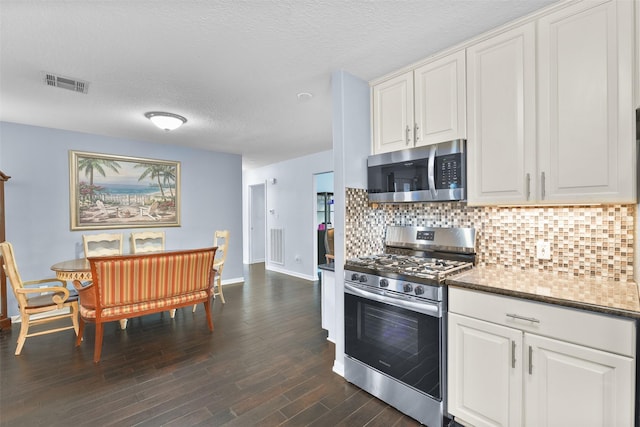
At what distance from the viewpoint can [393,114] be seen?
7.66 feet

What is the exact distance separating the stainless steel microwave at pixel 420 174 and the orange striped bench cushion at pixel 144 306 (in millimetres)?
2213

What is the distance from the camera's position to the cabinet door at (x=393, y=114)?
88.4 inches

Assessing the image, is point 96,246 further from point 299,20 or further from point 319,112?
point 299,20

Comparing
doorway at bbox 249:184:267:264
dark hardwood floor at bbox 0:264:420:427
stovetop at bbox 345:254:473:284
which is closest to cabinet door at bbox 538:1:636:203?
stovetop at bbox 345:254:473:284

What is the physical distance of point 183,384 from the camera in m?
2.24

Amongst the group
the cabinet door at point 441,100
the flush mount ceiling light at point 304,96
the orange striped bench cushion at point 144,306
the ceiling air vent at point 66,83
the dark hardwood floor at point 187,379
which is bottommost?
the dark hardwood floor at point 187,379

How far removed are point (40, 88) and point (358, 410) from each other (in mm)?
3763

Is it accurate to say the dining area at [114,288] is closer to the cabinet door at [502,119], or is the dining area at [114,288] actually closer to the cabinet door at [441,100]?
the cabinet door at [441,100]

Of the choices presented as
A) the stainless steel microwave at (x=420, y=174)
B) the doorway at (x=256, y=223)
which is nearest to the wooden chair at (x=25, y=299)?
the stainless steel microwave at (x=420, y=174)

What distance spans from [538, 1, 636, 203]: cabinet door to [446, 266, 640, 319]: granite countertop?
46 centimetres

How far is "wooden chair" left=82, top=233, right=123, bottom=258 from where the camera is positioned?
12.9 ft

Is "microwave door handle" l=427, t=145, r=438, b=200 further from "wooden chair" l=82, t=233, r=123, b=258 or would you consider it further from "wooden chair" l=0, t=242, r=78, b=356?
"wooden chair" l=82, t=233, r=123, b=258

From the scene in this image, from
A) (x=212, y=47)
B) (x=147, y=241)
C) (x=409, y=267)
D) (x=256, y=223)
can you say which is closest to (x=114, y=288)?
(x=147, y=241)

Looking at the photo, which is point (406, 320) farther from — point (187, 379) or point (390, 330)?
point (187, 379)
